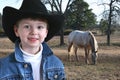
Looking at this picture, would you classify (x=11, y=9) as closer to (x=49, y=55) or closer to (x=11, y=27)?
(x=11, y=27)

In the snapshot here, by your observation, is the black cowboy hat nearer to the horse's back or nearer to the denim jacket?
the denim jacket

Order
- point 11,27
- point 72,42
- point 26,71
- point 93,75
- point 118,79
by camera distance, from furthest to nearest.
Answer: point 72,42 < point 93,75 < point 118,79 < point 11,27 < point 26,71

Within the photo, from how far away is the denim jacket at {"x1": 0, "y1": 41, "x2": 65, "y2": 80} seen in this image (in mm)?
2918

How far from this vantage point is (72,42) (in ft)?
60.0

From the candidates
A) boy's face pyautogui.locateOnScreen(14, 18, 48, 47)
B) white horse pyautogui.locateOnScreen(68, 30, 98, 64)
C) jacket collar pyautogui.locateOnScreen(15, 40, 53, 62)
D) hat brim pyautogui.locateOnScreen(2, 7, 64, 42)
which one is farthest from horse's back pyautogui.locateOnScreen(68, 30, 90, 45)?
boy's face pyautogui.locateOnScreen(14, 18, 48, 47)

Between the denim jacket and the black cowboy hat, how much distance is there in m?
→ 0.19

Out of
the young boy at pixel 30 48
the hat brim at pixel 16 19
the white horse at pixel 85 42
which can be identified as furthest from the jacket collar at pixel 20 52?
the white horse at pixel 85 42

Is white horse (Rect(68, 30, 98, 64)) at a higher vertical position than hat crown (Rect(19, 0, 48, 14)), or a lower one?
lower

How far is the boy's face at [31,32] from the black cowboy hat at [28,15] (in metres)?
0.06

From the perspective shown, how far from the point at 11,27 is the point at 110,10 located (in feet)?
97.5

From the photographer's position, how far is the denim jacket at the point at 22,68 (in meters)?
2.92

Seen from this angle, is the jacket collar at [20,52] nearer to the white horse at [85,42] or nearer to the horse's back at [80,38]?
the white horse at [85,42]

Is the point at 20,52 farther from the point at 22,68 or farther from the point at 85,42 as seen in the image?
the point at 85,42

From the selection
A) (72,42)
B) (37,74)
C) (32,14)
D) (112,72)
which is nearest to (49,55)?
(37,74)
